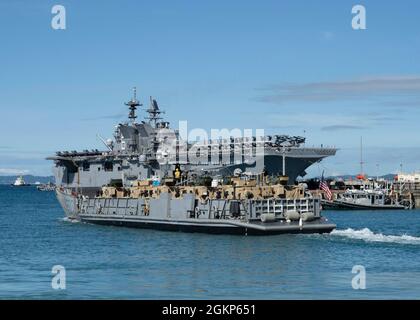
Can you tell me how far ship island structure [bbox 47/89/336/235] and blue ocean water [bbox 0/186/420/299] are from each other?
1.59 meters

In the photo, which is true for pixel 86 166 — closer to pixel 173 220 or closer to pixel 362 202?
pixel 362 202

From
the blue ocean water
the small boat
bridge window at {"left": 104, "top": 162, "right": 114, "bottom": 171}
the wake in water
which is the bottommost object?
the blue ocean water

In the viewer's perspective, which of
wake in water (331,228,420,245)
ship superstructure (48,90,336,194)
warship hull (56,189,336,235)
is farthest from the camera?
ship superstructure (48,90,336,194)

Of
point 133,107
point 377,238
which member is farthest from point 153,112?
point 377,238

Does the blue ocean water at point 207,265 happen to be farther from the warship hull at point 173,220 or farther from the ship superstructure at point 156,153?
the ship superstructure at point 156,153

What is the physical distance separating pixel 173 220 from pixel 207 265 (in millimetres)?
19512

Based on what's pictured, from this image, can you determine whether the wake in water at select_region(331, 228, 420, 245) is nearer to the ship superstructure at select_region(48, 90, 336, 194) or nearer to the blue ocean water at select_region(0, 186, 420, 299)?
the blue ocean water at select_region(0, 186, 420, 299)

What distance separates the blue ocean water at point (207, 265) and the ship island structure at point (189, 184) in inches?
62.8

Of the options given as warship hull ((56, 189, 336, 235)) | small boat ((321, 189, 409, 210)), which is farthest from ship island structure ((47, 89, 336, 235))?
small boat ((321, 189, 409, 210))

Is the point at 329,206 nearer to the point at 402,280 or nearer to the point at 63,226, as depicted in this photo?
the point at 63,226

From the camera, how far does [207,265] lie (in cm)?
3831

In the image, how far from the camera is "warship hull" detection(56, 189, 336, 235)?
5106 cm

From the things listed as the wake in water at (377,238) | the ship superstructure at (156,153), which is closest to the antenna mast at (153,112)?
the ship superstructure at (156,153)

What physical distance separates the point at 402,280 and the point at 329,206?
76.1m
